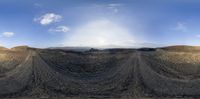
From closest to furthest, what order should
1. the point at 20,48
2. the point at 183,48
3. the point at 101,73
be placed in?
the point at 101,73 < the point at 183,48 < the point at 20,48

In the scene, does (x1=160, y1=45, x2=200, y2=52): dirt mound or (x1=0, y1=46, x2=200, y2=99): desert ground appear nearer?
(x1=0, y1=46, x2=200, y2=99): desert ground

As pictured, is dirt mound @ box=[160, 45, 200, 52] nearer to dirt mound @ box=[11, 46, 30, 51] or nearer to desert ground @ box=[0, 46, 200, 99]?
desert ground @ box=[0, 46, 200, 99]

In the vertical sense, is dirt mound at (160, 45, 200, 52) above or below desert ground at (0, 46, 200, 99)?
above

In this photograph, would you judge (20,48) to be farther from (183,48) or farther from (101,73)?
(183,48)

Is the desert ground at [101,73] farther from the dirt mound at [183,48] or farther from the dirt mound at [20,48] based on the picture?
the dirt mound at [20,48]

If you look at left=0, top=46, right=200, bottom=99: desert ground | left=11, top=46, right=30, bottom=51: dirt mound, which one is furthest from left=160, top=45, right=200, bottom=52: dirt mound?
left=11, top=46, right=30, bottom=51: dirt mound

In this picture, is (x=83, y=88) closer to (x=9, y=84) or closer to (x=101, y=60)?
(x=101, y=60)

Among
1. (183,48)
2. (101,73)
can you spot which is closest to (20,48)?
Answer: (101,73)

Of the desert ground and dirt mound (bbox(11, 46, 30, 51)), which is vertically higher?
dirt mound (bbox(11, 46, 30, 51))
